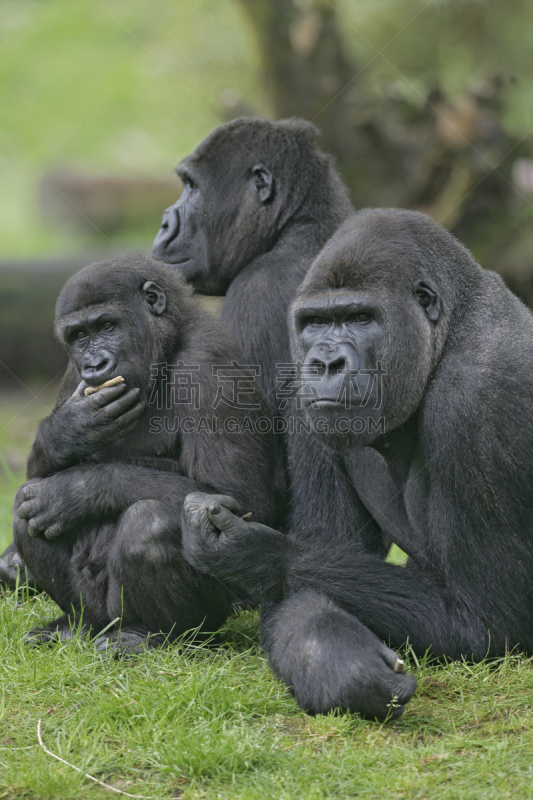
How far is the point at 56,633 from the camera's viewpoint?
4246 millimetres

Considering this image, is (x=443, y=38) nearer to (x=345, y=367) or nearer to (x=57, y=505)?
(x=345, y=367)

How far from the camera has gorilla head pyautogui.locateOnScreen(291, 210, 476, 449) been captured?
368 centimetres

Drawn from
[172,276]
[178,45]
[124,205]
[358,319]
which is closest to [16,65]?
[124,205]

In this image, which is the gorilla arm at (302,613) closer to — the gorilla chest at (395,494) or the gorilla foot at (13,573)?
the gorilla chest at (395,494)

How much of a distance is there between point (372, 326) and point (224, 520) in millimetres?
1014

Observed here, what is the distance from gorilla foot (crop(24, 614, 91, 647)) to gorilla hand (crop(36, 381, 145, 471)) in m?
0.79

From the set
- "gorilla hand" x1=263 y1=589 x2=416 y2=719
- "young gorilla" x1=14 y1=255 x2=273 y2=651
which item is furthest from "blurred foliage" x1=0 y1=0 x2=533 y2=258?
"gorilla hand" x1=263 y1=589 x2=416 y2=719

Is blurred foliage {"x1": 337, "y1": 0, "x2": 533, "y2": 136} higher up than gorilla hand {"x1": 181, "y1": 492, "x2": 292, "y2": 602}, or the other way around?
blurred foliage {"x1": 337, "y1": 0, "x2": 533, "y2": 136}

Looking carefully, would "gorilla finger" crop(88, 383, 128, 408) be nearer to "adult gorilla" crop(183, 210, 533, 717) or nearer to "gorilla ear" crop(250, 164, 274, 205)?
"adult gorilla" crop(183, 210, 533, 717)

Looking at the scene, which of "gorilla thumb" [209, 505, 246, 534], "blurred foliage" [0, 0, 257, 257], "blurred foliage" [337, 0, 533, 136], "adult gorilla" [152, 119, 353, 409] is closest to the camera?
"gorilla thumb" [209, 505, 246, 534]

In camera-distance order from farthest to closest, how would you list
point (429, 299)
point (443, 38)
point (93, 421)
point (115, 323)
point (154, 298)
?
point (443, 38)
point (154, 298)
point (115, 323)
point (93, 421)
point (429, 299)

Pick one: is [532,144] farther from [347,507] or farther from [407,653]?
[407,653]

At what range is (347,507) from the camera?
4273mm

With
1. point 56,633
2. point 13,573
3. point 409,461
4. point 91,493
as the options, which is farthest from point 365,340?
point 13,573
